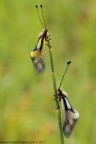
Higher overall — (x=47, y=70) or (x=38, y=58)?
(x=47, y=70)

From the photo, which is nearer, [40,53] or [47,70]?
[40,53]

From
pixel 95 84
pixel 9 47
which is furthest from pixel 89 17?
pixel 95 84

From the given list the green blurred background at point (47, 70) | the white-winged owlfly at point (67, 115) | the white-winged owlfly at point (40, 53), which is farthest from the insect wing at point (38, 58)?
the green blurred background at point (47, 70)

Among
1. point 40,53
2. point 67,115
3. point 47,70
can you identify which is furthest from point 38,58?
point 47,70

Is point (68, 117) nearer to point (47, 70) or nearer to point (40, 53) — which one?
point (40, 53)

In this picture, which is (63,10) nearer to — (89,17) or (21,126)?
(89,17)

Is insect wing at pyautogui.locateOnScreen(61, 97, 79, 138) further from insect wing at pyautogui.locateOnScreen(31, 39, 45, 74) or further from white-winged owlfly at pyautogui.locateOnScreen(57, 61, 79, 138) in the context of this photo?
insect wing at pyautogui.locateOnScreen(31, 39, 45, 74)

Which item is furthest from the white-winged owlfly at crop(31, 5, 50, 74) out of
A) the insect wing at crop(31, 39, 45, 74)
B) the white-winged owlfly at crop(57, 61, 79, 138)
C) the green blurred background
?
the green blurred background
